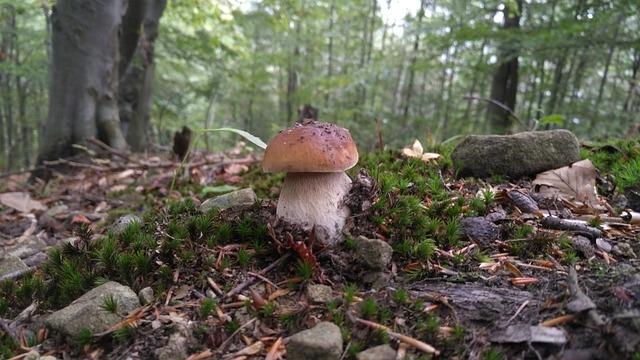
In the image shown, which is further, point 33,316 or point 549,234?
point 549,234

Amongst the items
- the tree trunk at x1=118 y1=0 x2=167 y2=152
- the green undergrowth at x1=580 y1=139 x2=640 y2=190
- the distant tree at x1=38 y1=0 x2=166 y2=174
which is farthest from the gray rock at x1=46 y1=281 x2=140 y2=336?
the tree trunk at x1=118 y1=0 x2=167 y2=152

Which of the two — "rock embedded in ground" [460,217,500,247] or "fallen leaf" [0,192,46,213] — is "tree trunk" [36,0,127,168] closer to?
"fallen leaf" [0,192,46,213]

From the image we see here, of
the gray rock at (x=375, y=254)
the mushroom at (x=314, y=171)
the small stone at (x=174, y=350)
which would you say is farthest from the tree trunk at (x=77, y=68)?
the gray rock at (x=375, y=254)

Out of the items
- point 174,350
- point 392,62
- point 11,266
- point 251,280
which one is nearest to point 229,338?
point 174,350

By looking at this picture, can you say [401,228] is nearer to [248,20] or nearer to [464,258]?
[464,258]

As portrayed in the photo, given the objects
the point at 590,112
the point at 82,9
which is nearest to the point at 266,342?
the point at 82,9

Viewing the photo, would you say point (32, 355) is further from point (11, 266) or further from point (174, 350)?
point (11, 266)

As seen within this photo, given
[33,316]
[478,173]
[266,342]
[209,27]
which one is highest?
[209,27]
